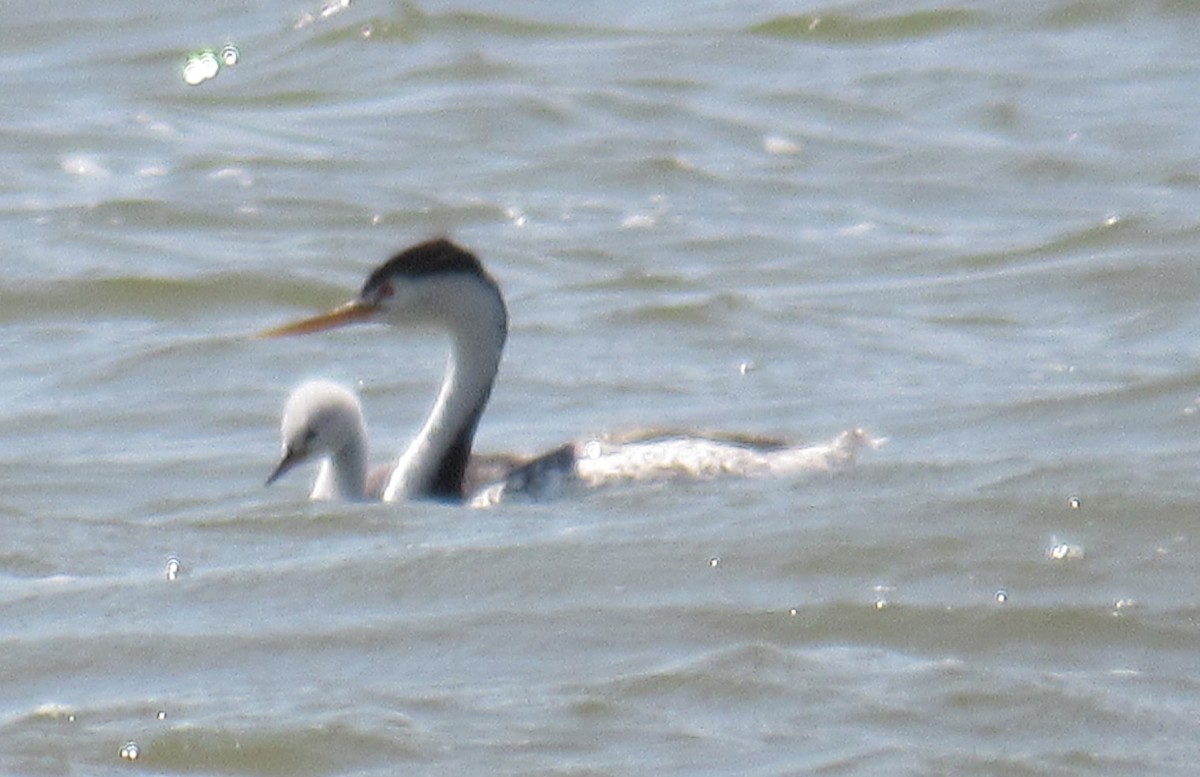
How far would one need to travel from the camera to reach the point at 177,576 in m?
8.23

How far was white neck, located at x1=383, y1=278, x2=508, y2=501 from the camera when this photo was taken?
9453 millimetres

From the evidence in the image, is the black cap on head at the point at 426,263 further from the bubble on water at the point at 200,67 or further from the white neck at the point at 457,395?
the bubble on water at the point at 200,67

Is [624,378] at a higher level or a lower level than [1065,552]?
lower

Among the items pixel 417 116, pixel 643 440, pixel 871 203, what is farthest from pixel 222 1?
pixel 643 440

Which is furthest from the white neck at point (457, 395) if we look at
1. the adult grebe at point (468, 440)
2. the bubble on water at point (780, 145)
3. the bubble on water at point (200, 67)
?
the bubble on water at point (200, 67)

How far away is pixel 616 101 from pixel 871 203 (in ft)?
9.75

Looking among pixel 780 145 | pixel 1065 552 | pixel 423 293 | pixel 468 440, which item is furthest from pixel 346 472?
pixel 780 145

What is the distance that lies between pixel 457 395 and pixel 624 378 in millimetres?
1837

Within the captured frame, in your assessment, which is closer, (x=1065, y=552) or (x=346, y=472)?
(x=1065, y=552)

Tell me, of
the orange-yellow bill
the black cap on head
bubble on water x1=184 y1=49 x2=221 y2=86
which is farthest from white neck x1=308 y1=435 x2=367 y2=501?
bubble on water x1=184 y1=49 x2=221 y2=86

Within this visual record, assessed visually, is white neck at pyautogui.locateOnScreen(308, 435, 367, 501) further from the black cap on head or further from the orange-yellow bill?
the black cap on head

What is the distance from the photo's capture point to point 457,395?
9.68 m

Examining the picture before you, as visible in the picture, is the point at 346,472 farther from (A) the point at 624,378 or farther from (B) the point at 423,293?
(A) the point at 624,378

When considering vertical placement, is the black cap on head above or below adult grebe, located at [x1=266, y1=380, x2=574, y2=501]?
above
